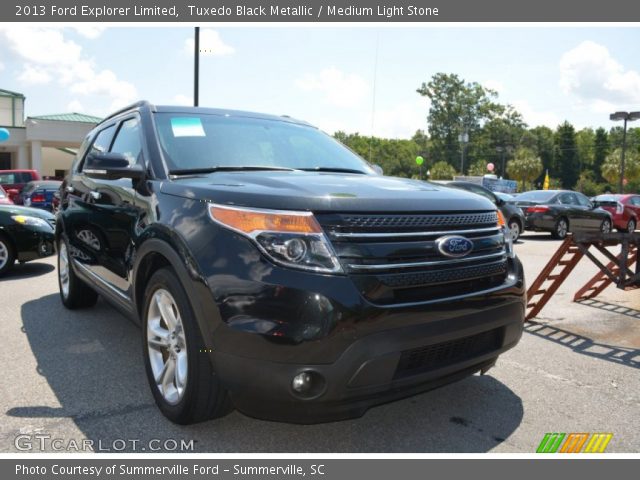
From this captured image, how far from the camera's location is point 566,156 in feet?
328

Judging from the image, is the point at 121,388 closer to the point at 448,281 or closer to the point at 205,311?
the point at 205,311

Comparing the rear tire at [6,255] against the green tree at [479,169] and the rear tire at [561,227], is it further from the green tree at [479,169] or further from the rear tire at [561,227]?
the green tree at [479,169]

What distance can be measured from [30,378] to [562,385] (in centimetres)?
360

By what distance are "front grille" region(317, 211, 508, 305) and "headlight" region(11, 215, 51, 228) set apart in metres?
6.76

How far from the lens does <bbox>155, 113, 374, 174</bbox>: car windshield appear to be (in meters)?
3.48

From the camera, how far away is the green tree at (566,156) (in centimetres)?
10012

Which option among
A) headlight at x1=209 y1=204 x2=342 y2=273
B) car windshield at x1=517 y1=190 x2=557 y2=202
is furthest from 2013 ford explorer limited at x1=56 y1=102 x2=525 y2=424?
car windshield at x1=517 y1=190 x2=557 y2=202

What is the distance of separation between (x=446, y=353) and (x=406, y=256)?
21.4 inches

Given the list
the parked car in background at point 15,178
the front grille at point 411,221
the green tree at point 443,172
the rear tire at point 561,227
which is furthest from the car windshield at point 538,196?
the green tree at point 443,172

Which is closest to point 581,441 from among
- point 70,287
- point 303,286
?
point 303,286

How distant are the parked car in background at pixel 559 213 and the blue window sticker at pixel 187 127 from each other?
13.5m

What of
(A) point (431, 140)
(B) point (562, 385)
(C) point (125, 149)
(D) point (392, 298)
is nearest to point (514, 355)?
(B) point (562, 385)

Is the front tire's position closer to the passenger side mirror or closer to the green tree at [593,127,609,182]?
the passenger side mirror

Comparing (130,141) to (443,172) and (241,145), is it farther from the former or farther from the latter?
(443,172)
